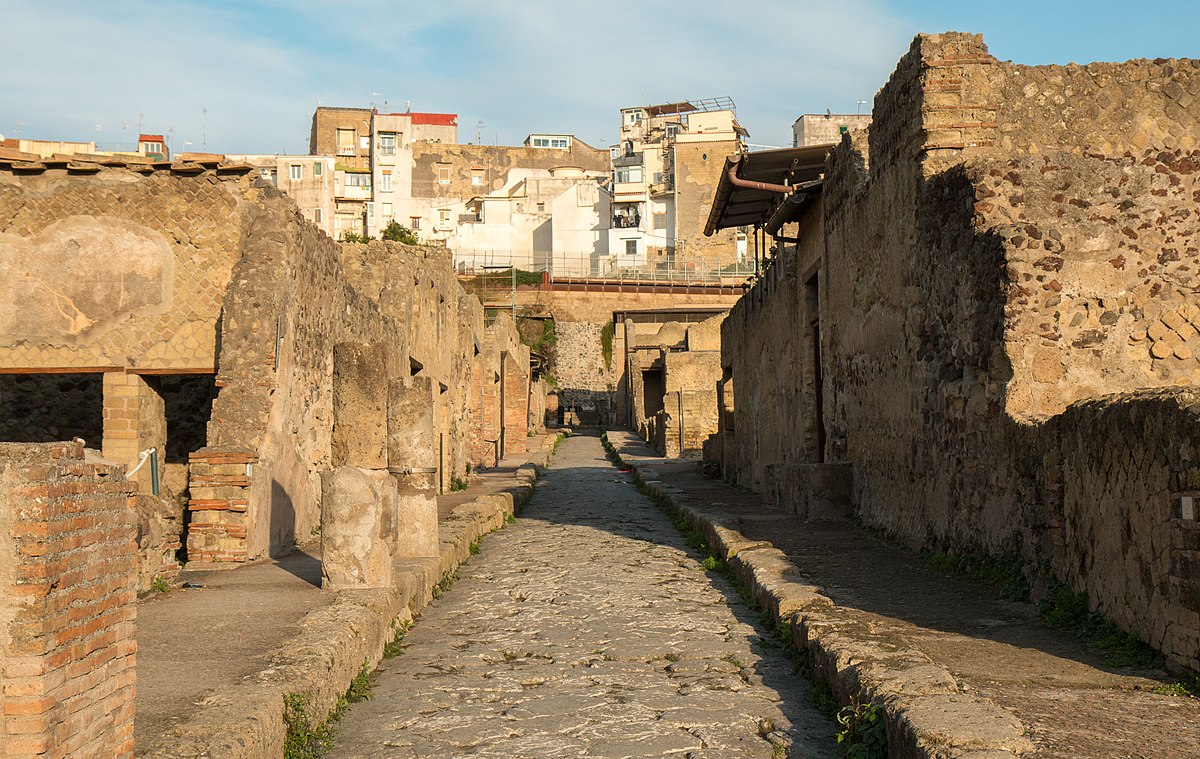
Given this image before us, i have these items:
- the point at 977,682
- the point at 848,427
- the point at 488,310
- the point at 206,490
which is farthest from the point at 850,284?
the point at 488,310

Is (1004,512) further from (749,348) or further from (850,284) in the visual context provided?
(749,348)

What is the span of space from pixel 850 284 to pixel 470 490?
8.37 meters

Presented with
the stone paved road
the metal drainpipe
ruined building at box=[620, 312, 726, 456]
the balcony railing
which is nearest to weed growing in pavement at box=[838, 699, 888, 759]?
the stone paved road

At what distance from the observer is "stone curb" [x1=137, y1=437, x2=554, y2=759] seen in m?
3.74

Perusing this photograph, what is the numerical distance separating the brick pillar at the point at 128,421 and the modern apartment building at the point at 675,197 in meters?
53.6

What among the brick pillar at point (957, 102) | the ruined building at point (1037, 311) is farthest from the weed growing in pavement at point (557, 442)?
the brick pillar at point (957, 102)

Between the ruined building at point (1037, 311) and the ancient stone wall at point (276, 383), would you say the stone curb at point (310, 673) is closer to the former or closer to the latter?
the ancient stone wall at point (276, 383)

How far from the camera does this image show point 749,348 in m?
18.2

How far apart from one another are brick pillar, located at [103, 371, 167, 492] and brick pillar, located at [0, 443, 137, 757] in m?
6.62

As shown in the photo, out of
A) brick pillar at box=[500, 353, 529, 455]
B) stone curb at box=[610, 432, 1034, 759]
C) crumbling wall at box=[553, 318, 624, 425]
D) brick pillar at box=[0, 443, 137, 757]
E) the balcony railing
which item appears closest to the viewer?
brick pillar at box=[0, 443, 137, 757]

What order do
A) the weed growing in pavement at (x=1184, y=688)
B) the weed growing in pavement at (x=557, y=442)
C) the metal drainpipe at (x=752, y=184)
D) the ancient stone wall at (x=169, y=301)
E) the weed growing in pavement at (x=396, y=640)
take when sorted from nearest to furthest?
the weed growing in pavement at (x=1184, y=688) → the weed growing in pavement at (x=396, y=640) → the ancient stone wall at (x=169, y=301) → the metal drainpipe at (x=752, y=184) → the weed growing in pavement at (x=557, y=442)

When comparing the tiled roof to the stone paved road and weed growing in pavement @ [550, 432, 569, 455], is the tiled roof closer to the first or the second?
weed growing in pavement @ [550, 432, 569, 455]

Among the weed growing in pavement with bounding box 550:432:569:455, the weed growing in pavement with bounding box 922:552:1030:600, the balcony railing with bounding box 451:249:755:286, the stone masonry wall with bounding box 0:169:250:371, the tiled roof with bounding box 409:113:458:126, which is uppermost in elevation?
the tiled roof with bounding box 409:113:458:126

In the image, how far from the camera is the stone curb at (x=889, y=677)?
3.67 m
